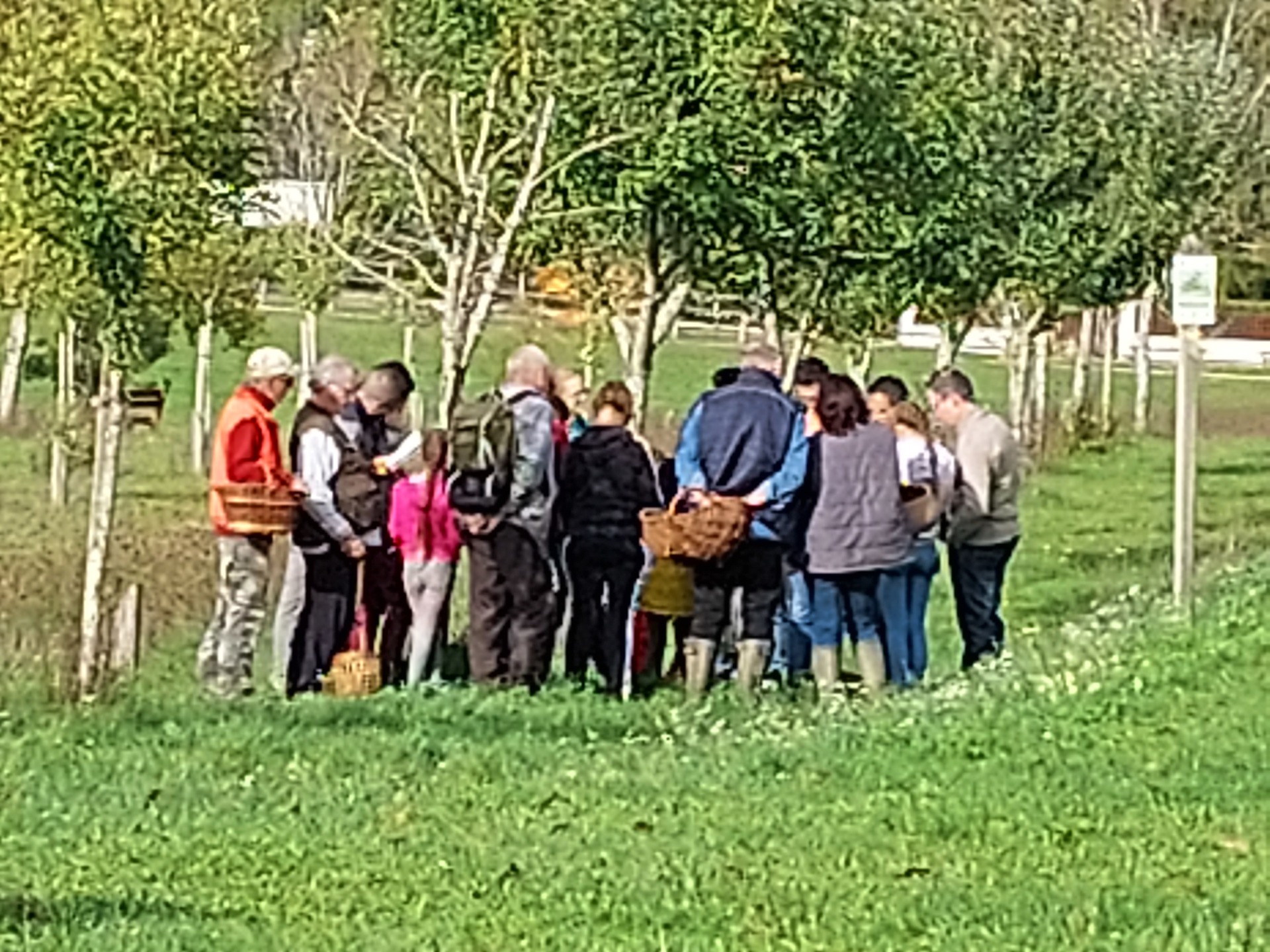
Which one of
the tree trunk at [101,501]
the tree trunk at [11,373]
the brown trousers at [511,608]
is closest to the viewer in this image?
the brown trousers at [511,608]

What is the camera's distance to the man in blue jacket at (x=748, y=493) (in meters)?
16.9

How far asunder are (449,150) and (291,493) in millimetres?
6370

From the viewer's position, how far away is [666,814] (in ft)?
40.2

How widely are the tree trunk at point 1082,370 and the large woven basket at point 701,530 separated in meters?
34.4

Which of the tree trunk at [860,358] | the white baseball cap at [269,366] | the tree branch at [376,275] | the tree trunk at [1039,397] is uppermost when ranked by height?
the tree branch at [376,275]

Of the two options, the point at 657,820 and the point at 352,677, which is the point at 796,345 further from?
the point at 657,820

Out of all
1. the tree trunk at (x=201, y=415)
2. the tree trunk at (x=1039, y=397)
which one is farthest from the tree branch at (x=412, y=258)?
the tree trunk at (x=1039, y=397)

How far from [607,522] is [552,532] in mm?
288

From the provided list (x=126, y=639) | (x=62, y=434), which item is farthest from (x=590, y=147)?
(x=62, y=434)

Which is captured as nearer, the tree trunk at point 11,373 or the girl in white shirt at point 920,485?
the girl in white shirt at point 920,485

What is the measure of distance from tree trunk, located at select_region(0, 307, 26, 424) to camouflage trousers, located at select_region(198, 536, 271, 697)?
2836 centimetres

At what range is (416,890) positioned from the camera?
34.6 feet

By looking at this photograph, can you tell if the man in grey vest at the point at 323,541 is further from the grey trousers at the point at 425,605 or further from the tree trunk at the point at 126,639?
the tree trunk at the point at 126,639

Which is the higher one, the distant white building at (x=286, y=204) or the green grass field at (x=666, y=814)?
the distant white building at (x=286, y=204)
